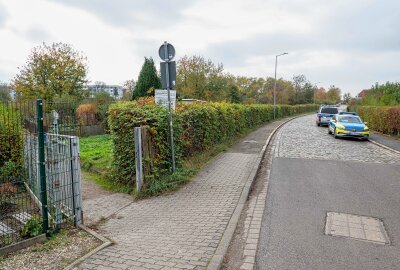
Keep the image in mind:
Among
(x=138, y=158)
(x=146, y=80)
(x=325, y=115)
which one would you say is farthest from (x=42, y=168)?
(x=325, y=115)

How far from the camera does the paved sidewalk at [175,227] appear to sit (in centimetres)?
413

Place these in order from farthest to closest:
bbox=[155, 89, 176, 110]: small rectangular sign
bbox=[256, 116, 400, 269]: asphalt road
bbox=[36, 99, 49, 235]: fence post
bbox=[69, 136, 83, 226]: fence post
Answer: bbox=[155, 89, 176, 110]: small rectangular sign, bbox=[69, 136, 83, 226]: fence post, bbox=[36, 99, 49, 235]: fence post, bbox=[256, 116, 400, 269]: asphalt road

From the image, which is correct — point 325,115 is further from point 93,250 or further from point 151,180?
point 93,250

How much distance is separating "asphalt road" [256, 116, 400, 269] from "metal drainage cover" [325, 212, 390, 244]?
0.36 ft

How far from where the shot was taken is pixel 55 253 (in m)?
4.43

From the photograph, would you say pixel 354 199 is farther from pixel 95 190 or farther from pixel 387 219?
pixel 95 190

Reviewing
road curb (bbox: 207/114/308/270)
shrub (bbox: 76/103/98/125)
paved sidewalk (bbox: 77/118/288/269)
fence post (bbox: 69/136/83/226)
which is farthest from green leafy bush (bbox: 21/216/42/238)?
shrub (bbox: 76/103/98/125)

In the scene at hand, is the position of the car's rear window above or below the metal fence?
above

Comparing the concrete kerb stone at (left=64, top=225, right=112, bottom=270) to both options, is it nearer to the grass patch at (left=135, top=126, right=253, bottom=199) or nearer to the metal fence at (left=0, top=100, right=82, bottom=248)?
the metal fence at (left=0, top=100, right=82, bottom=248)

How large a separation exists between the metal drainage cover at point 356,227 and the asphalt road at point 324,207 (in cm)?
11

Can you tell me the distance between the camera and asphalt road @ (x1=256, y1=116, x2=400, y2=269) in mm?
4223

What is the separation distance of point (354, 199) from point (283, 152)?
20.8 feet

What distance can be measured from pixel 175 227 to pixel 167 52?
454 cm

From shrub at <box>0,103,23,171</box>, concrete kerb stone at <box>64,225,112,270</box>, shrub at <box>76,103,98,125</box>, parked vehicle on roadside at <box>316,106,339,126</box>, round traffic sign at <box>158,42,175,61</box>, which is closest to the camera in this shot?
concrete kerb stone at <box>64,225,112,270</box>
